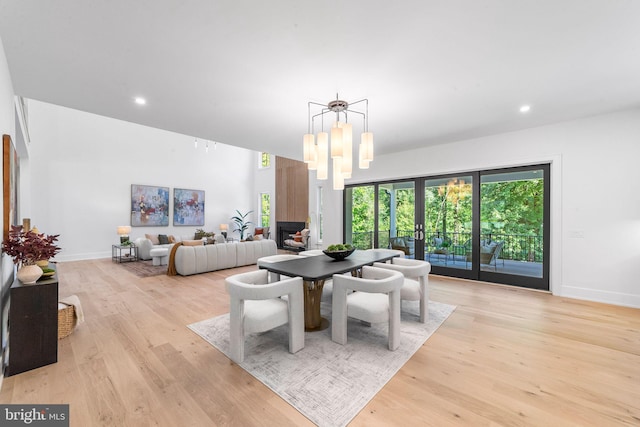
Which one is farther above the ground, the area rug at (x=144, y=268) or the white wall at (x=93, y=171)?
the white wall at (x=93, y=171)

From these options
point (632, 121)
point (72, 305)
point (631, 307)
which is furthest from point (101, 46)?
point (631, 307)

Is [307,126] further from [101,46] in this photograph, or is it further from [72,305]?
[72,305]

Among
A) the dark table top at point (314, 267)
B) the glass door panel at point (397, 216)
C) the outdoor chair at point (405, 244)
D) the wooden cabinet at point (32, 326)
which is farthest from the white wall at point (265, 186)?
the wooden cabinet at point (32, 326)

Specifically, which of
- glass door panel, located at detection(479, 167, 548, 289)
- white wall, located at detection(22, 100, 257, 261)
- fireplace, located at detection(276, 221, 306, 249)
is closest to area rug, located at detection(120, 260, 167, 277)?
white wall, located at detection(22, 100, 257, 261)

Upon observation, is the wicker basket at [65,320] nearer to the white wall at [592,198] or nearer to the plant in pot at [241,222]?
the white wall at [592,198]

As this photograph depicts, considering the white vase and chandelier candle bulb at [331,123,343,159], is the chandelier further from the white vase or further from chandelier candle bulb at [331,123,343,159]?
the white vase

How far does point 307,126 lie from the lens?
4.15 meters

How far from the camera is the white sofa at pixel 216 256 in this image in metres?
5.32

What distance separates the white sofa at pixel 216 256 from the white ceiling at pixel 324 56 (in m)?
2.79

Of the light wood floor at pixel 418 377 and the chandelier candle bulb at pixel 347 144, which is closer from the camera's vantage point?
the light wood floor at pixel 418 377

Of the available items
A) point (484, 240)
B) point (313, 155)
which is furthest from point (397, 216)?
point (313, 155)

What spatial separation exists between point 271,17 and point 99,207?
8214 mm

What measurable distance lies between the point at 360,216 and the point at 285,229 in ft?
13.2

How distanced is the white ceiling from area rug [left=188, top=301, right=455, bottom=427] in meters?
2.66
